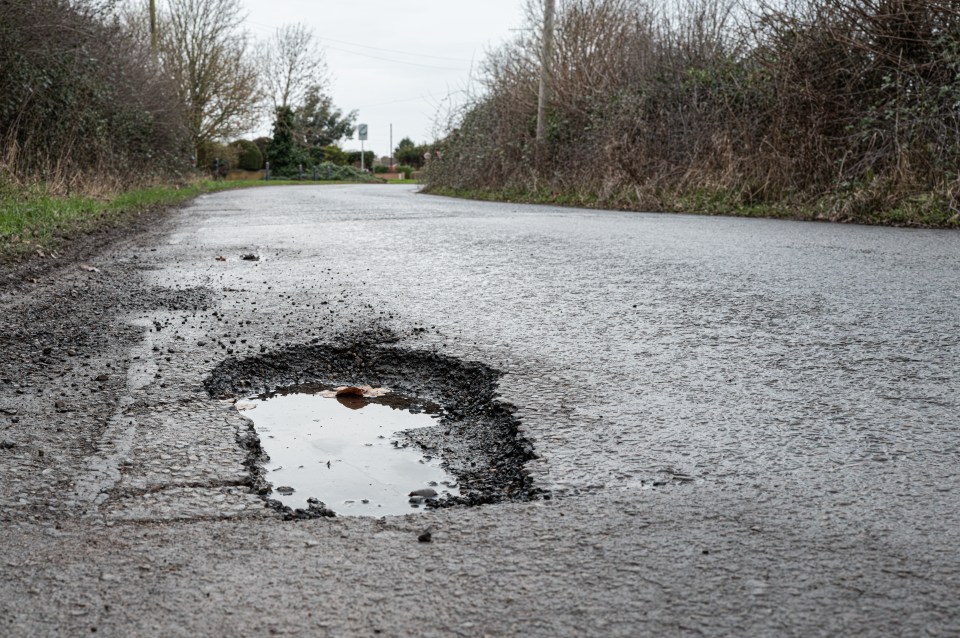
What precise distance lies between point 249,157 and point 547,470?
5442 centimetres

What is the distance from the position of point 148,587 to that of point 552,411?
5.21ft

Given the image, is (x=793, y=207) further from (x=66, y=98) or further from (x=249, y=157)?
(x=249, y=157)

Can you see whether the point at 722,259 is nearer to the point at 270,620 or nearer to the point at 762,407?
the point at 762,407

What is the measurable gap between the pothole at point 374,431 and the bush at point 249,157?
52.1m

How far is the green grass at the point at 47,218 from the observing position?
716 centimetres

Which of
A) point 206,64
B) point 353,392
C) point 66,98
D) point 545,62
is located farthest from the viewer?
point 206,64

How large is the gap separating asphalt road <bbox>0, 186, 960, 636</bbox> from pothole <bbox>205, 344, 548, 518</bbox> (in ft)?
0.29

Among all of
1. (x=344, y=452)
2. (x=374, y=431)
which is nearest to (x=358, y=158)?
(x=374, y=431)

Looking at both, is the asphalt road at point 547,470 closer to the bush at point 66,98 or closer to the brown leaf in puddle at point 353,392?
the brown leaf in puddle at point 353,392

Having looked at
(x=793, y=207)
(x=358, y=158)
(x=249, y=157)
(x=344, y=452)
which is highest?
(x=358, y=158)

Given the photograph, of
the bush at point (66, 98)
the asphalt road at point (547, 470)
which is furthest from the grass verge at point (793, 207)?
the bush at point (66, 98)

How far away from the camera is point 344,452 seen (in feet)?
9.11

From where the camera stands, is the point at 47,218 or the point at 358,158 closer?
the point at 47,218

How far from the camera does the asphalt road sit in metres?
1.71
